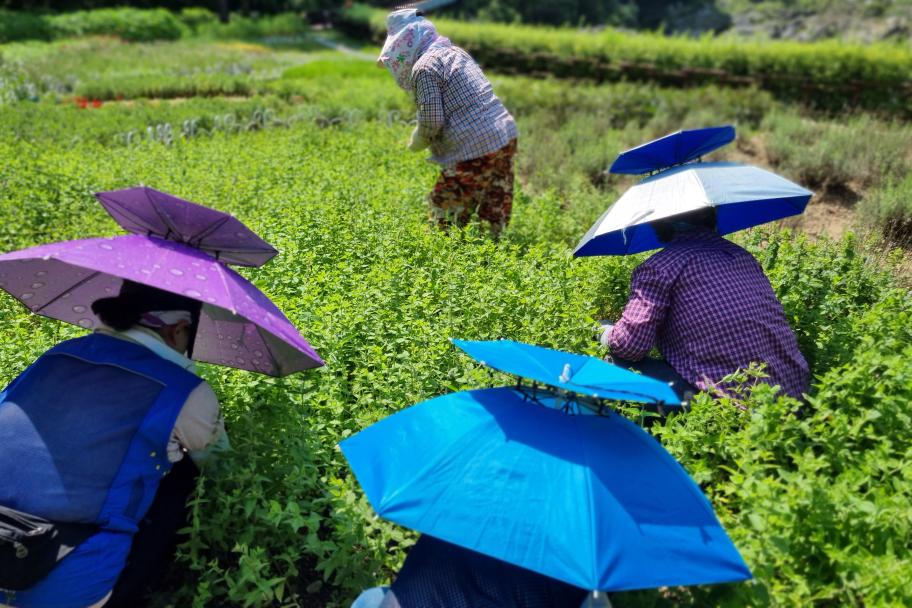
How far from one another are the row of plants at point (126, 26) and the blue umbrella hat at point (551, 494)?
28.7m

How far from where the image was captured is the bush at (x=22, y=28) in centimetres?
2486

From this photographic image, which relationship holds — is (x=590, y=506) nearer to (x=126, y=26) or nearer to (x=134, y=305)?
(x=134, y=305)

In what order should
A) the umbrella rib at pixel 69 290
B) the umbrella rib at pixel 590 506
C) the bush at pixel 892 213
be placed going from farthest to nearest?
1. the bush at pixel 892 213
2. the umbrella rib at pixel 69 290
3. the umbrella rib at pixel 590 506

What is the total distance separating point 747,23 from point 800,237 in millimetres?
53588

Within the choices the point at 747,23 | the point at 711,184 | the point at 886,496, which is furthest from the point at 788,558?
the point at 747,23

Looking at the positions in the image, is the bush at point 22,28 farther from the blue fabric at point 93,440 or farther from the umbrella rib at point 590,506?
the umbrella rib at point 590,506

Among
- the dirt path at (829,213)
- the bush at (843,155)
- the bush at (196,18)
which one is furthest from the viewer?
the bush at (196,18)

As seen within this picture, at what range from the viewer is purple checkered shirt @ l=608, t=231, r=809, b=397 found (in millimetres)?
2855

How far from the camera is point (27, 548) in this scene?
6.47 feet

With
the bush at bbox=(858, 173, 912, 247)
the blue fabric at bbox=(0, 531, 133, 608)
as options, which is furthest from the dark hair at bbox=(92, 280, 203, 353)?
the bush at bbox=(858, 173, 912, 247)

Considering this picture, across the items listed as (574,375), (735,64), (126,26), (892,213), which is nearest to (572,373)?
(574,375)

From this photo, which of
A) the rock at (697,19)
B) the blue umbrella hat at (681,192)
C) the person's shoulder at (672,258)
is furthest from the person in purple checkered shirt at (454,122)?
the rock at (697,19)

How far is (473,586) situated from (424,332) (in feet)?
5.13

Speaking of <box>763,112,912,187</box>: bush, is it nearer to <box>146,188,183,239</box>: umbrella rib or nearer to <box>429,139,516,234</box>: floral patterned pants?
<box>429,139,516,234</box>: floral patterned pants
